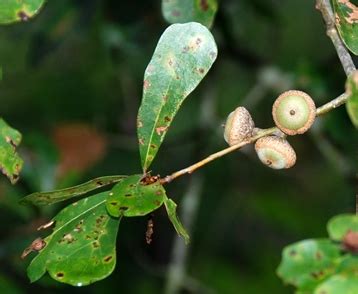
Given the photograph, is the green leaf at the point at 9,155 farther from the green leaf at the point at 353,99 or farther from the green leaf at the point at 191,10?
the green leaf at the point at 353,99

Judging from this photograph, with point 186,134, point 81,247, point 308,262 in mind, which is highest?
point 308,262

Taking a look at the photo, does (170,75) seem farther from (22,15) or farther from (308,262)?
(308,262)

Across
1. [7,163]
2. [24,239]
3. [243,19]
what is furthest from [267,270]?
[7,163]

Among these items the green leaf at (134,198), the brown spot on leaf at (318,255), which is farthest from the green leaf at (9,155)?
the brown spot on leaf at (318,255)

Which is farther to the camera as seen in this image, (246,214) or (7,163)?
(246,214)

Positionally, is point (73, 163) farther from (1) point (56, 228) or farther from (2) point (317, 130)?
(1) point (56, 228)

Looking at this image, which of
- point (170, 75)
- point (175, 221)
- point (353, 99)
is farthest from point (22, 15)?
point (353, 99)

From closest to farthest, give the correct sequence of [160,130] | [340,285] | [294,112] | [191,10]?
[340,285], [294,112], [160,130], [191,10]

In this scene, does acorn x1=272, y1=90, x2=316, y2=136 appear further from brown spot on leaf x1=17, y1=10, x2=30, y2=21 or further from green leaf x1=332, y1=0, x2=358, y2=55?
brown spot on leaf x1=17, y1=10, x2=30, y2=21
